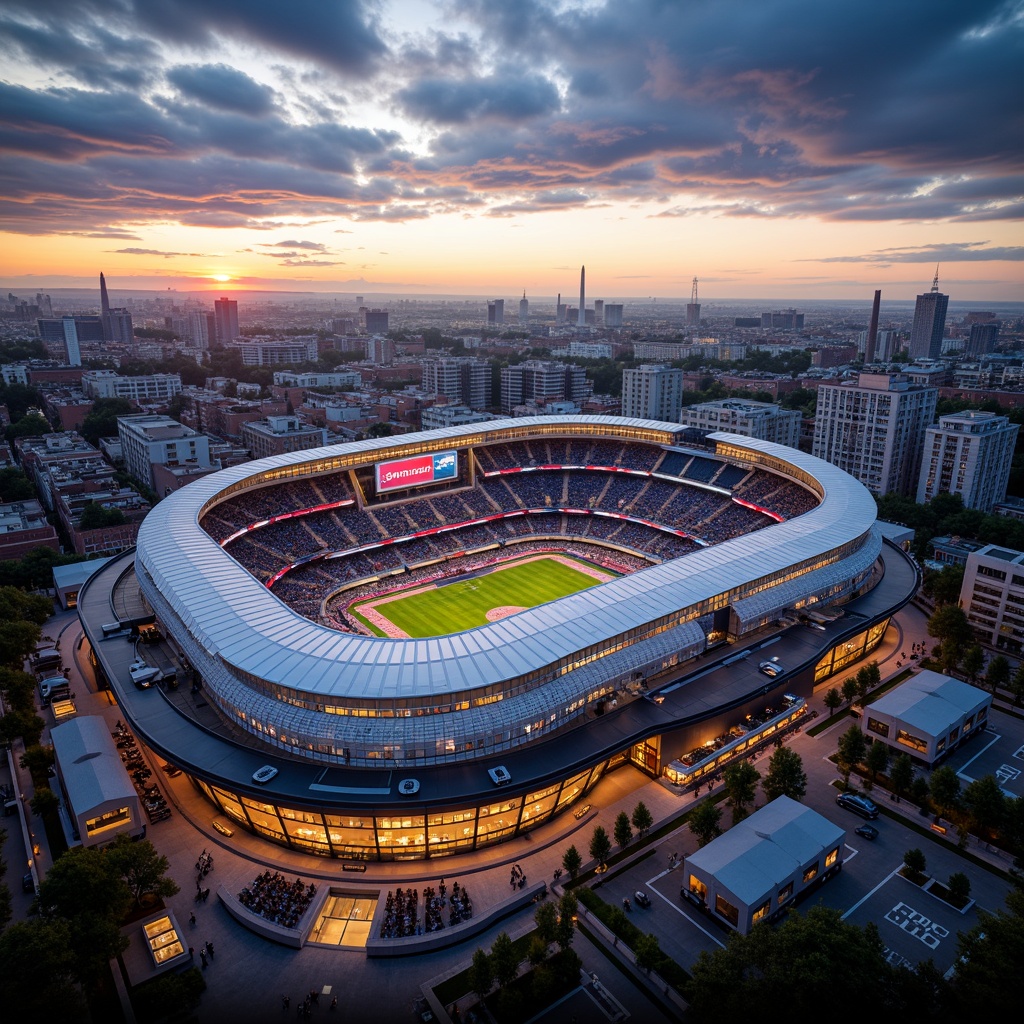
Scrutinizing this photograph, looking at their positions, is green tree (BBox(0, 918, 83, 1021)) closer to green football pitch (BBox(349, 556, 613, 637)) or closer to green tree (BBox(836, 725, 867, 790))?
green football pitch (BBox(349, 556, 613, 637))

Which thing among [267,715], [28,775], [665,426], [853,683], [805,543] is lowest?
[28,775]

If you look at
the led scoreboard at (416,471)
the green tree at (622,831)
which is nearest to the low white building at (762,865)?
the green tree at (622,831)

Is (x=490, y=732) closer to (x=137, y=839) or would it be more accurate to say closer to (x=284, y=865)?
(x=284, y=865)

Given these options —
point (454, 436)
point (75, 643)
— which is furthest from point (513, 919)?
point (454, 436)

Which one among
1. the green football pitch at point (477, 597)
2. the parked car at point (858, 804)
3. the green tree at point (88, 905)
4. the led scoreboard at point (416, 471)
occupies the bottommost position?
the parked car at point (858, 804)

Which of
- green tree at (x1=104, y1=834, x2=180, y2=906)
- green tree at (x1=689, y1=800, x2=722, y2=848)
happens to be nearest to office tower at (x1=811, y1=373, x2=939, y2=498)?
green tree at (x1=689, y1=800, x2=722, y2=848)

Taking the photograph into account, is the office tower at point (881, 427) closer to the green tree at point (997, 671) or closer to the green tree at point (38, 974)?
the green tree at point (997, 671)
